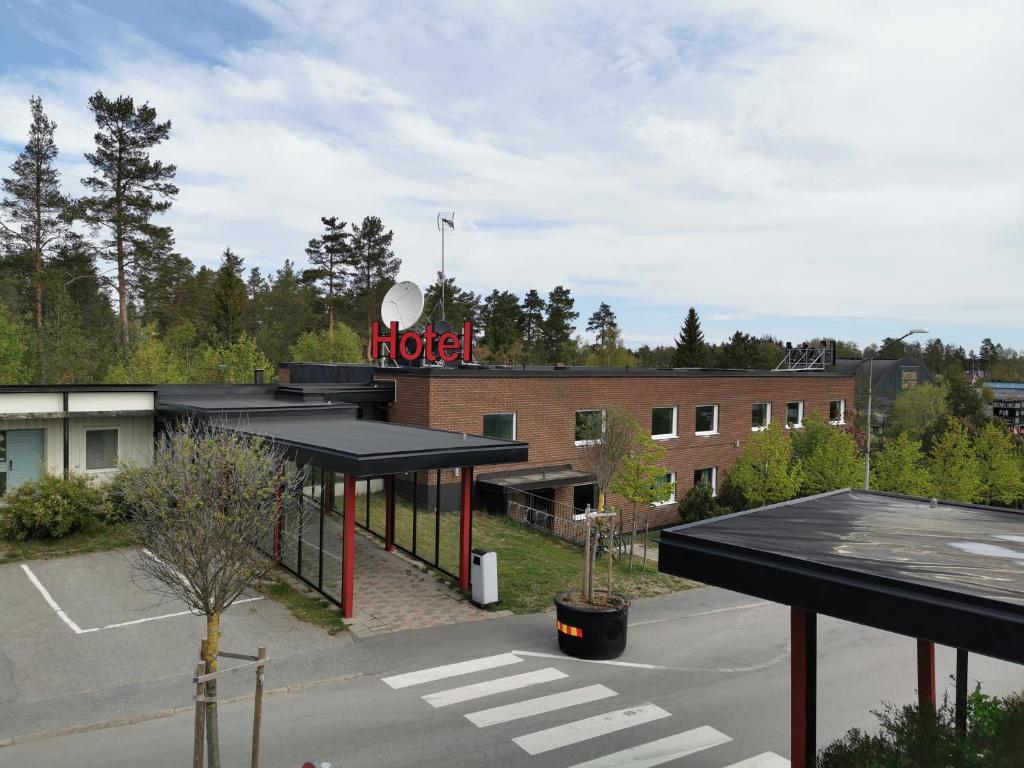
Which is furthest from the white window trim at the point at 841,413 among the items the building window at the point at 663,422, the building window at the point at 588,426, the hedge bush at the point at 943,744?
the hedge bush at the point at 943,744

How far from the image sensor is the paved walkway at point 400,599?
14344 millimetres

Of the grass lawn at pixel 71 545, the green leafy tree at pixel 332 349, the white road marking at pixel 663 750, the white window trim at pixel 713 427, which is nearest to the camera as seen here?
the white road marking at pixel 663 750

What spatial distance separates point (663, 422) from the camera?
3359 centimetres

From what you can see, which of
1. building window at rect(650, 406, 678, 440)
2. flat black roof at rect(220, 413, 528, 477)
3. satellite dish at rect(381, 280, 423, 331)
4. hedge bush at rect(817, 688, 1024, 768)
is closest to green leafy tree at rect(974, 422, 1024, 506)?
building window at rect(650, 406, 678, 440)

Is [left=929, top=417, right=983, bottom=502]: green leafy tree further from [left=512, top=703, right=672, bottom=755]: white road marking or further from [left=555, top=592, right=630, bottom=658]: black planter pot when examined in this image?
[left=512, top=703, right=672, bottom=755]: white road marking

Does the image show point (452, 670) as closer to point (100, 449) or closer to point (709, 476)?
point (100, 449)

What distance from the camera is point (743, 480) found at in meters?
Answer: 31.0

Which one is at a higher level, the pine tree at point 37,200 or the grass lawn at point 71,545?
the pine tree at point 37,200

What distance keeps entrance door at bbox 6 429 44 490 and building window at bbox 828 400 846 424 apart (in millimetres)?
38015

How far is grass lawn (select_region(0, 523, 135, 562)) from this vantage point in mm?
17438

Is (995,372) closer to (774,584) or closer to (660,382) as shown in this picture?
(660,382)

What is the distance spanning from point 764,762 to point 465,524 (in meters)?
7.84

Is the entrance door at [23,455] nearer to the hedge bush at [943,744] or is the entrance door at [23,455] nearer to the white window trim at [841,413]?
the hedge bush at [943,744]

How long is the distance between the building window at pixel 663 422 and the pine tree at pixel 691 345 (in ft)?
148
